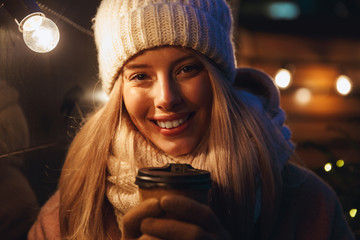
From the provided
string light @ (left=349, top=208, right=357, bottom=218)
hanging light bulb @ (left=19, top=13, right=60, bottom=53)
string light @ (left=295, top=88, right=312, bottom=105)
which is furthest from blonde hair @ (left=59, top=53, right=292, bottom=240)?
string light @ (left=295, top=88, right=312, bottom=105)

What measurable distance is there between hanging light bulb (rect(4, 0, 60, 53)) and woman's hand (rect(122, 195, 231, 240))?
61 centimetres

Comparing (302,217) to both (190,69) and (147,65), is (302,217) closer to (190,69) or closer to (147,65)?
(190,69)

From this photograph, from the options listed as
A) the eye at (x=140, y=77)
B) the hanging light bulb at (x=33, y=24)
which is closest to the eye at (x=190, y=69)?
the eye at (x=140, y=77)

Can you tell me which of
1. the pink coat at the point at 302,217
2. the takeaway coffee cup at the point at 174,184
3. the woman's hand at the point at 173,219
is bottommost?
the pink coat at the point at 302,217

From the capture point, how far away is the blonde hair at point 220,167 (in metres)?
1.22

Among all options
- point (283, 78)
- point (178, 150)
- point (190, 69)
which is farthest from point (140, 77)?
point (283, 78)

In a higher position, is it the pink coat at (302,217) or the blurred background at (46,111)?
the blurred background at (46,111)

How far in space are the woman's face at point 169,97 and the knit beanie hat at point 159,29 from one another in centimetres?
4

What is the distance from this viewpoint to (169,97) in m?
1.18

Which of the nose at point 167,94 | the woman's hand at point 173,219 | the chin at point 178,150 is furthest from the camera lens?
the chin at point 178,150

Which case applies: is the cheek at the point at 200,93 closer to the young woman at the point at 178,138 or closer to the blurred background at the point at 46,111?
the young woman at the point at 178,138

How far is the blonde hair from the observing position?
4.01 feet

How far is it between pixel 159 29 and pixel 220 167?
1.67 feet

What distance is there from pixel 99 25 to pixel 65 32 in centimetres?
27
